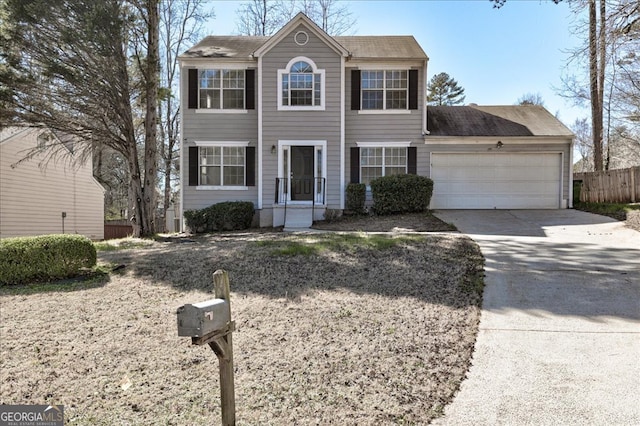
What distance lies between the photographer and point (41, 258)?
7.00 metres

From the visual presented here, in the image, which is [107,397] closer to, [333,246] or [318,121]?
[333,246]

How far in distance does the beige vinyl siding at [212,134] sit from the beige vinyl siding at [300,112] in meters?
0.75

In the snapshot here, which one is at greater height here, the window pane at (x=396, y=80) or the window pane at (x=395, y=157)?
the window pane at (x=396, y=80)

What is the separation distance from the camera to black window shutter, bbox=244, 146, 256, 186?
14867 mm

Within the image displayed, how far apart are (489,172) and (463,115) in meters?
2.67

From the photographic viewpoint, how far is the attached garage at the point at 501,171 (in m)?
15.2

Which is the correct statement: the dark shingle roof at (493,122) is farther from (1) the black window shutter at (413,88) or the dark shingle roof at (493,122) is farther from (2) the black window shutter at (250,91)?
(2) the black window shutter at (250,91)

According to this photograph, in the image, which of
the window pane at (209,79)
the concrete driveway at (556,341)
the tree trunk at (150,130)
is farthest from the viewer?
the window pane at (209,79)

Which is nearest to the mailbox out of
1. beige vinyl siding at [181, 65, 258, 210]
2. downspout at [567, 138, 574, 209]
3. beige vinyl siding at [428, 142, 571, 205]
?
beige vinyl siding at [181, 65, 258, 210]

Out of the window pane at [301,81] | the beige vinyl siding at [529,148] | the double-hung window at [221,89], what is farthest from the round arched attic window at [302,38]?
the beige vinyl siding at [529,148]

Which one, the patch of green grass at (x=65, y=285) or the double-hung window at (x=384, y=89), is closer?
the patch of green grass at (x=65, y=285)

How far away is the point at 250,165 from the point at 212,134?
1.66 meters

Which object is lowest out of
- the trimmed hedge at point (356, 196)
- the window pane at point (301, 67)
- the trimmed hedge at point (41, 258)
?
the trimmed hedge at point (41, 258)

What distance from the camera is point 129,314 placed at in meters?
5.34
